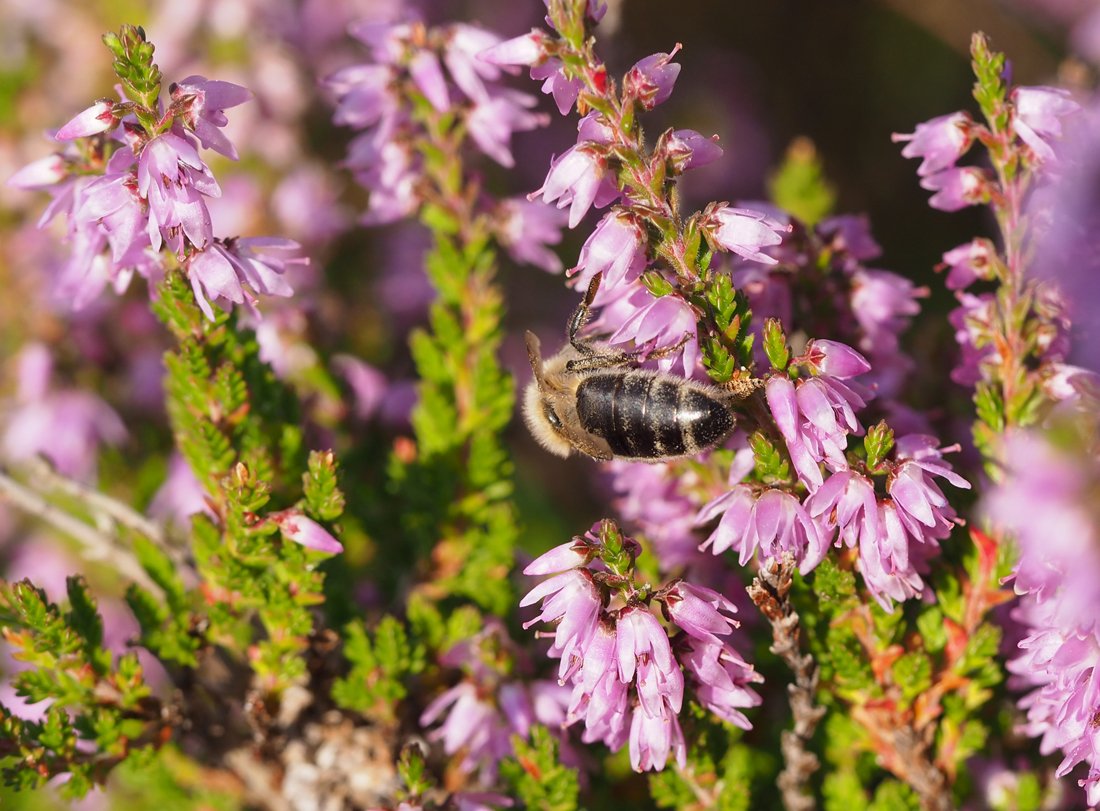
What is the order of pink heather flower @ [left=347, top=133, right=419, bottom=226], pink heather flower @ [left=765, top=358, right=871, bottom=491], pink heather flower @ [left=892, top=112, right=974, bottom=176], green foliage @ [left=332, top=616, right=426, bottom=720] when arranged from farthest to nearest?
1. pink heather flower @ [left=347, top=133, right=419, bottom=226]
2. green foliage @ [left=332, top=616, right=426, bottom=720]
3. pink heather flower @ [left=892, top=112, right=974, bottom=176]
4. pink heather flower @ [left=765, top=358, right=871, bottom=491]

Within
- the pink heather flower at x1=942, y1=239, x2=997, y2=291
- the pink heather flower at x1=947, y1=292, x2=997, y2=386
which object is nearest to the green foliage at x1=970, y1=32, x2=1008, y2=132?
the pink heather flower at x1=942, y1=239, x2=997, y2=291

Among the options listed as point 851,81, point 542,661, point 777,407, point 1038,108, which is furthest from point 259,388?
point 851,81

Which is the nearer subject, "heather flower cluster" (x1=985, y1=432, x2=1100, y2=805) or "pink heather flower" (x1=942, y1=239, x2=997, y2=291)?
"heather flower cluster" (x1=985, y1=432, x2=1100, y2=805)

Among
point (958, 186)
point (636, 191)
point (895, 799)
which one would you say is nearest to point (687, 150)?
point (636, 191)

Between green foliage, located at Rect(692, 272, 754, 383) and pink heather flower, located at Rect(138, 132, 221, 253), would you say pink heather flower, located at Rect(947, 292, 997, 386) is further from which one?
pink heather flower, located at Rect(138, 132, 221, 253)

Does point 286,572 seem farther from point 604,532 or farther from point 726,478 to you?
point 726,478

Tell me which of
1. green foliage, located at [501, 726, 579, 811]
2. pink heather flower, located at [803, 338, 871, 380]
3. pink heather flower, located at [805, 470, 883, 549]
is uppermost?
pink heather flower, located at [803, 338, 871, 380]

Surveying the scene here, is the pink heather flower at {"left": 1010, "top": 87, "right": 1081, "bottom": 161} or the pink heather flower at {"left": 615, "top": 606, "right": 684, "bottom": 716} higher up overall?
the pink heather flower at {"left": 1010, "top": 87, "right": 1081, "bottom": 161}

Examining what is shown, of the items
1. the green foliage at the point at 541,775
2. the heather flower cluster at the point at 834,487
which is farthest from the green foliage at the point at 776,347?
the green foliage at the point at 541,775
